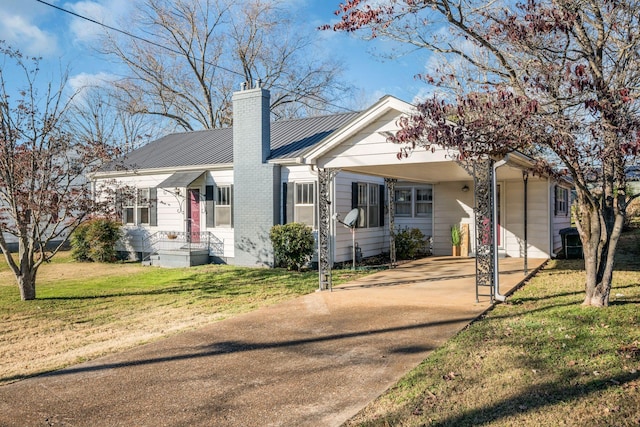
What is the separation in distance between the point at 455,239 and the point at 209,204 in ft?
25.1

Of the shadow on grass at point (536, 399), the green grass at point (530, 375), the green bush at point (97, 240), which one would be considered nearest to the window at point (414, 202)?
the green grass at point (530, 375)

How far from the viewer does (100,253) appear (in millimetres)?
16734

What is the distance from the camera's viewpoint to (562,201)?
17.6 m

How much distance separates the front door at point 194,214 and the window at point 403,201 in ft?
21.2

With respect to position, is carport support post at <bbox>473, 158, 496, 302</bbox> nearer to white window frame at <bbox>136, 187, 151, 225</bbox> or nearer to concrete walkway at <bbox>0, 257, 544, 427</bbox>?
concrete walkway at <bbox>0, 257, 544, 427</bbox>

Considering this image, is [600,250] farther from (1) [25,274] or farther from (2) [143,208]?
(2) [143,208]

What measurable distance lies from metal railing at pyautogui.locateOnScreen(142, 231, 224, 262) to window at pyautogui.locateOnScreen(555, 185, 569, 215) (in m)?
10.8

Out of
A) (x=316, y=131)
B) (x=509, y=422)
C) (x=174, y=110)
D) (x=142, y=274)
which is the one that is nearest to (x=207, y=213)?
(x=142, y=274)

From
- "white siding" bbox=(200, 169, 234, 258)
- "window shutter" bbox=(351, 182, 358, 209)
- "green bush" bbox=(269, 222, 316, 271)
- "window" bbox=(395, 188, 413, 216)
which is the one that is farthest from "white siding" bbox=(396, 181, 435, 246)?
"white siding" bbox=(200, 169, 234, 258)

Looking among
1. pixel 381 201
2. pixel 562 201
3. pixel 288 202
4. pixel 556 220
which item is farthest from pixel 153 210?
pixel 562 201

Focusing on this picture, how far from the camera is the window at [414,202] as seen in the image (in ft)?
54.1

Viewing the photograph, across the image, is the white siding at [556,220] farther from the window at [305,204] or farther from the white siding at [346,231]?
the window at [305,204]

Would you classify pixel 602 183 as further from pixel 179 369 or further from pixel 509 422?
pixel 179 369

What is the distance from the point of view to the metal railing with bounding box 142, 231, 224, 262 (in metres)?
15.0
